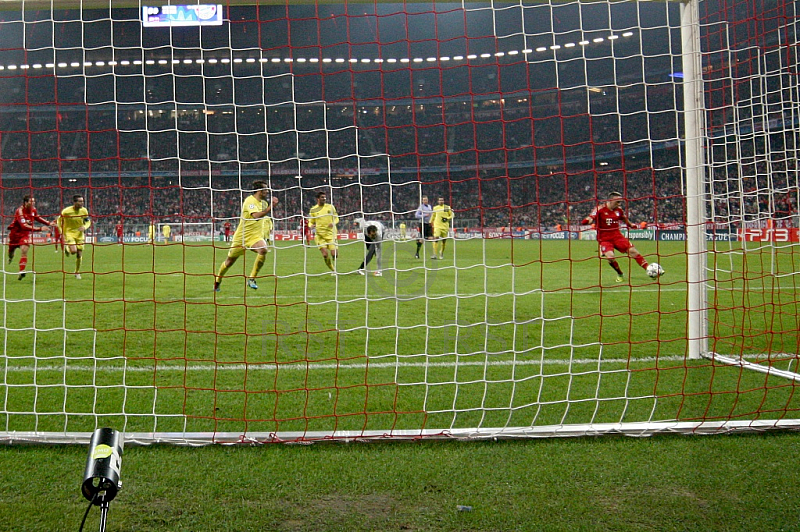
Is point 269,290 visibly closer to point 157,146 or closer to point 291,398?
point 291,398

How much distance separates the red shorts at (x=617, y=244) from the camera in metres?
11.0

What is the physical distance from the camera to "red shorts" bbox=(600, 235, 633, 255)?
11.0m

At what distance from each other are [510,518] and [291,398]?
222cm

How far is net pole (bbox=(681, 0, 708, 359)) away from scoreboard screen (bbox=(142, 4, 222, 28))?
3782mm

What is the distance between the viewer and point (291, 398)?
447 centimetres

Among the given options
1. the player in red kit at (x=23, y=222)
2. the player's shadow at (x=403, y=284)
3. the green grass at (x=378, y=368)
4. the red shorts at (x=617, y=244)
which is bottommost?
the green grass at (x=378, y=368)

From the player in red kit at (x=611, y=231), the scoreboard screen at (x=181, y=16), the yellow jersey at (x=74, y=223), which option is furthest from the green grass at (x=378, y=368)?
the yellow jersey at (x=74, y=223)

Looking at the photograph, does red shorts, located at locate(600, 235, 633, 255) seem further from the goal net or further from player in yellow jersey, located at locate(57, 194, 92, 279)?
player in yellow jersey, located at locate(57, 194, 92, 279)

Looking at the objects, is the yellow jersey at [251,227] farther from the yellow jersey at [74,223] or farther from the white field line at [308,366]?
the yellow jersey at [74,223]

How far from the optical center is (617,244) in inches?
439

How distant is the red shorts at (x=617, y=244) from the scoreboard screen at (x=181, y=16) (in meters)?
7.82

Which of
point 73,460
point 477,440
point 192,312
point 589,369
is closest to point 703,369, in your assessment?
point 589,369

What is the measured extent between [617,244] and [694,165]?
6.41m

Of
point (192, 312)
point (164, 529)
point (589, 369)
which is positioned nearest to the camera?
point (164, 529)
